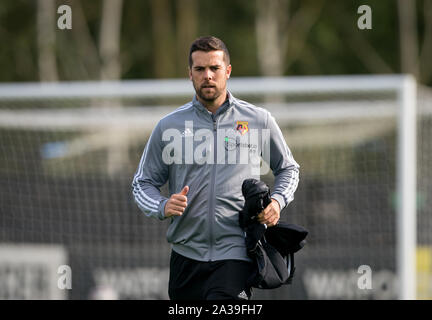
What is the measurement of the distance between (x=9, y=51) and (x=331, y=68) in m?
12.3

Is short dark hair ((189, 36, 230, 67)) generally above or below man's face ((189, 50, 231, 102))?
above

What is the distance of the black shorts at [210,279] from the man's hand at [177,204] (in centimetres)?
41

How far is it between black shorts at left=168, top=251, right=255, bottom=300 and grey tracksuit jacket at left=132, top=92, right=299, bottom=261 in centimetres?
5

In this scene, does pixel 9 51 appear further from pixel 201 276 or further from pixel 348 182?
pixel 201 276

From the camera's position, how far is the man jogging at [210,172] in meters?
4.65

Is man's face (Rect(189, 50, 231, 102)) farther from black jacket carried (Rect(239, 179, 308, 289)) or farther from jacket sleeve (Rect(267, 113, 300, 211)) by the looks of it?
black jacket carried (Rect(239, 179, 308, 289))

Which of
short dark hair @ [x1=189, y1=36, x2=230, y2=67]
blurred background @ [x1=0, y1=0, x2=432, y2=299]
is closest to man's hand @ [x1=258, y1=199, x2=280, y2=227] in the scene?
short dark hair @ [x1=189, y1=36, x2=230, y2=67]

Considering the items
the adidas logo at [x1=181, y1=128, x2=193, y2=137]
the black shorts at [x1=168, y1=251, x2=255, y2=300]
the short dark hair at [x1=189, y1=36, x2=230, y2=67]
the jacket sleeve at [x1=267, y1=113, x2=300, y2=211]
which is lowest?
the black shorts at [x1=168, y1=251, x2=255, y2=300]

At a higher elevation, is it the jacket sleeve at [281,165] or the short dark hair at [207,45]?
the short dark hair at [207,45]

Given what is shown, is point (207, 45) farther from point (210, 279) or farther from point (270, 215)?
point (210, 279)

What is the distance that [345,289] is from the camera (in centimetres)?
1059

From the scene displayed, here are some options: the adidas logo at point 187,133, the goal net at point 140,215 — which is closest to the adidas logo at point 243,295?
the adidas logo at point 187,133

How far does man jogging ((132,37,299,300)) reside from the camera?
4652 mm

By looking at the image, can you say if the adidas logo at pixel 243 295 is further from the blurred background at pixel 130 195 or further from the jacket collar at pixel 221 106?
the blurred background at pixel 130 195
